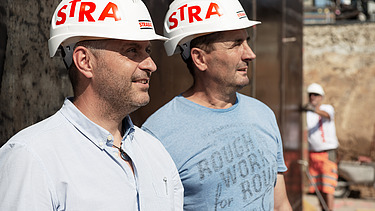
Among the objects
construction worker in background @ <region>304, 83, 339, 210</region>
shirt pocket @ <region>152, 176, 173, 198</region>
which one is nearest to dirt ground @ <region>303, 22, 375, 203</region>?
construction worker in background @ <region>304, 83, 339, 210</region>

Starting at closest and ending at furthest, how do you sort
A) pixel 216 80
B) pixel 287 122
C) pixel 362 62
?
1. pixel 216 80
2. pixel 287 122
3. pixel 362 62

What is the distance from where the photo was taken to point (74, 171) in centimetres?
144

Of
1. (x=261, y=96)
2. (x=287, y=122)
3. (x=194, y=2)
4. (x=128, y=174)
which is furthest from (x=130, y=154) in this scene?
(x=287, y=122)

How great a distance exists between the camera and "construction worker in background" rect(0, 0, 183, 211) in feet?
4.58

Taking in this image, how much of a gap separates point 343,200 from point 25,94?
25.0ft

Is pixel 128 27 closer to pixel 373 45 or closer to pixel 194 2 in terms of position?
pixel 194 2

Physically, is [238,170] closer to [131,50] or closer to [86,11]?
[131,50]

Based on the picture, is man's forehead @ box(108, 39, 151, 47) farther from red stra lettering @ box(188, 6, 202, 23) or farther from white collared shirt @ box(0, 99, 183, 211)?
red stra lettering @ box(188, 6, 202, 23)

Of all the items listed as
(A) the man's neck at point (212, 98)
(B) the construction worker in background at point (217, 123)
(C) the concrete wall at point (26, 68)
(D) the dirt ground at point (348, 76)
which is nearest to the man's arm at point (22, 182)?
(C) the concrete wall at point (26, 68)

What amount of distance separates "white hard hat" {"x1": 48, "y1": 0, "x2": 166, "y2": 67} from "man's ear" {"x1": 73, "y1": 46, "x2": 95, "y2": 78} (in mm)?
42

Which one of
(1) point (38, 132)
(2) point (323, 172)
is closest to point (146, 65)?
(1) point (38, 132)

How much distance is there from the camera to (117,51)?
1671 millimetres

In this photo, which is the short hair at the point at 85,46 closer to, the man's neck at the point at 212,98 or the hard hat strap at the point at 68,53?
the hard hat strap at the point at 68,53

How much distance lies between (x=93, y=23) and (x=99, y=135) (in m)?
0.35
